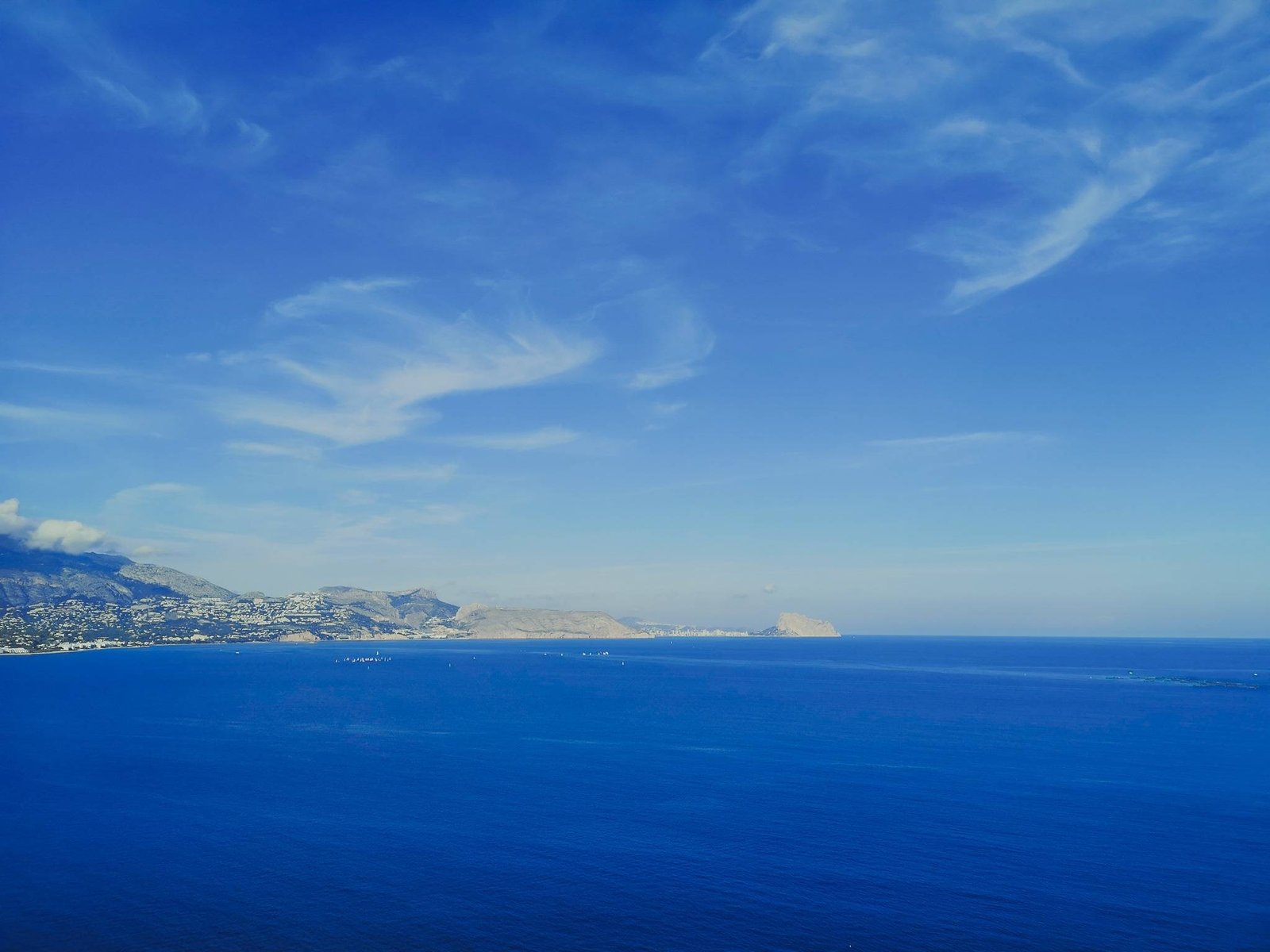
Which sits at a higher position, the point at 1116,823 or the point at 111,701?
the point at 1116,823

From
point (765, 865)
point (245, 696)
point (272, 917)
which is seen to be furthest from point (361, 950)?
point (245, 696)

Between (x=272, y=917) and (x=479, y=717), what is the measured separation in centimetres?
10201

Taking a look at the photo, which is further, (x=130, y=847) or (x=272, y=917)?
(x=130, y=847)

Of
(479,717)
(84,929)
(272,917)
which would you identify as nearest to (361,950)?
(272,917)

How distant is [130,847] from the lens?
218 ft

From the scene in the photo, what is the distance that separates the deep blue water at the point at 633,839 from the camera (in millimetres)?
51000

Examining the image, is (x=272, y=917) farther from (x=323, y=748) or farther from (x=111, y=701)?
(x=111, y=701)

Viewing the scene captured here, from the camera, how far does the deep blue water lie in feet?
167

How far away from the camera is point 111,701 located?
562ft

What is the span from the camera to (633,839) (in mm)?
69312

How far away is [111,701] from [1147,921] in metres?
190

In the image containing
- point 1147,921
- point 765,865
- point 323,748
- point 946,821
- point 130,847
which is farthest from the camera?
point 323,748

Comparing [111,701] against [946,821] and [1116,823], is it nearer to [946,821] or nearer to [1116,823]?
[946,821]

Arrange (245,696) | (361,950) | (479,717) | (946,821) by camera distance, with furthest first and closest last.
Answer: (245,696), (479,717), (946,821), (361,950)
